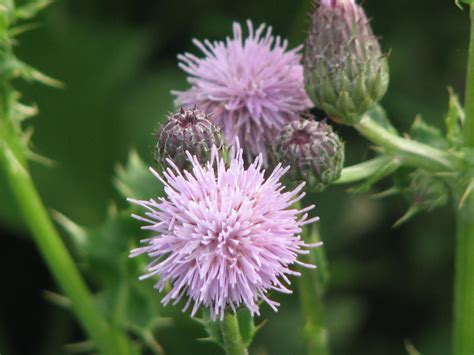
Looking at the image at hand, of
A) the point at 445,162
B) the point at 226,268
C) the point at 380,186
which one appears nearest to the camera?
the point at 226,268

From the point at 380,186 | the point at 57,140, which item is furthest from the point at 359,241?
the point at 57,140

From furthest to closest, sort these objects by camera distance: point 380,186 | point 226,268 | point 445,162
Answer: point 380,186 → point 445,162 → point 226,268

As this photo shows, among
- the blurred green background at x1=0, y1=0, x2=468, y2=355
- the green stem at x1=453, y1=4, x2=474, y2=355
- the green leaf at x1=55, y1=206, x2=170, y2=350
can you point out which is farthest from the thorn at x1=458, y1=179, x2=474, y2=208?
the blurred green background at x1=0, y1=0, x2=468, y2=355

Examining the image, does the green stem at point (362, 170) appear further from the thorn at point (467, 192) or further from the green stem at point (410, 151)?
the thorn at point (467, 192)

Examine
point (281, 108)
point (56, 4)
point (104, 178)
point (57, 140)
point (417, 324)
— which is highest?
point (56, 4)

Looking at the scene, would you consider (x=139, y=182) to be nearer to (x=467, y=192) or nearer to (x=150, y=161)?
(x=150, y=161)

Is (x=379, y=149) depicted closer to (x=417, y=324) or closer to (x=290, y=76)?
(x=290, y=76)

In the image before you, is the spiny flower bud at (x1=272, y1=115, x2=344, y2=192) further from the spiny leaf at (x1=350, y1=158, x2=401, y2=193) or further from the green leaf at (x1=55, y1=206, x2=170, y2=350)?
the green leaf at (x1=55, y1=206, x2=170, y2=350)
